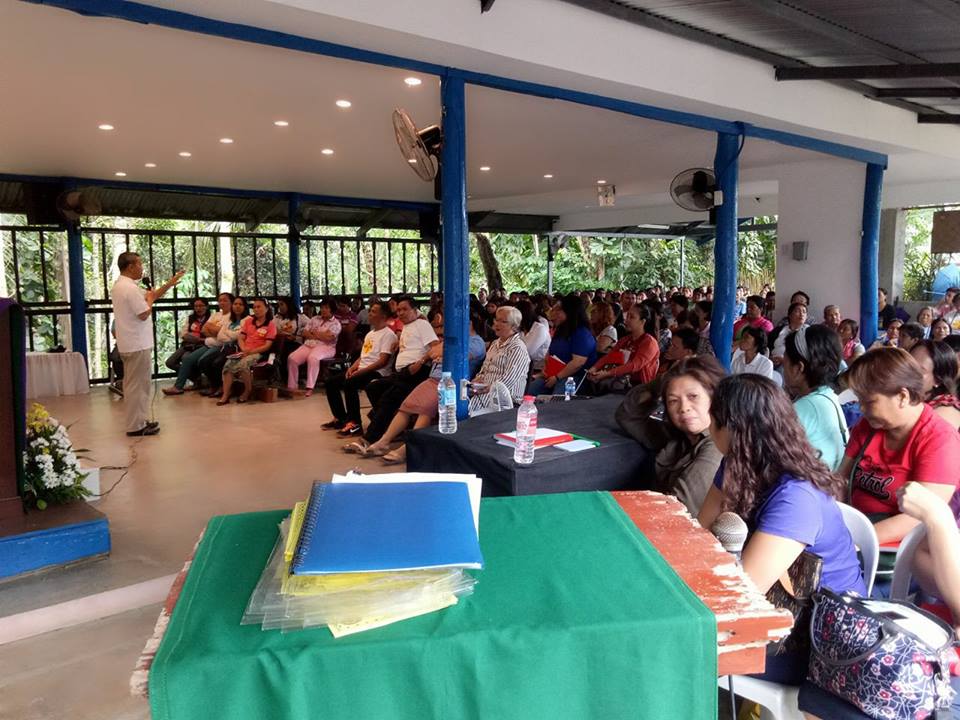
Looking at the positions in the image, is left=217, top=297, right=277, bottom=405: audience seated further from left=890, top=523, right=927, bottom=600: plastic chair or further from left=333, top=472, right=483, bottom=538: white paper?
left=890, top=523, right=927, bottom=600: plastic chair

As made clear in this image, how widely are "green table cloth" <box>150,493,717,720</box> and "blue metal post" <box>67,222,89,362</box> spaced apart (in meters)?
9.01

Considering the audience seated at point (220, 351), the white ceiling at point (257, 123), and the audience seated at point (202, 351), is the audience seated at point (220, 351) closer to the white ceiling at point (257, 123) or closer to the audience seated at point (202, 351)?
the audience seated at point (202, 351)

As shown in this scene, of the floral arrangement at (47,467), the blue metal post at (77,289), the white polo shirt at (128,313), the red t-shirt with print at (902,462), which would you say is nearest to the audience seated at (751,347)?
the red t-shirt with print at (902,462)

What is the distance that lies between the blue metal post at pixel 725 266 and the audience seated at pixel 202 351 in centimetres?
576

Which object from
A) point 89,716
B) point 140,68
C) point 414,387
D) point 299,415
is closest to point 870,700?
point 89,716

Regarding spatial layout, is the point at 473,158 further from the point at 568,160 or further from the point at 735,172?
the point at 735,172

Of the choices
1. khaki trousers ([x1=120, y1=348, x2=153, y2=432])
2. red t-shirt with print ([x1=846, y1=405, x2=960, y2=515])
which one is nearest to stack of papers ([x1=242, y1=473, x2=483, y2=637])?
red t-shirt with print ([x1=846, y1=405, x2=960, y2=515])

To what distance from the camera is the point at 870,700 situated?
1344 millimetres

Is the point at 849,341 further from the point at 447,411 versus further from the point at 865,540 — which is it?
the point at 865,540

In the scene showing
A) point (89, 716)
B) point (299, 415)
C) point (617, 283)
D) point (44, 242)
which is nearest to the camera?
point (89, 716)

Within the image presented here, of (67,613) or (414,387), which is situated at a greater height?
(414,387)

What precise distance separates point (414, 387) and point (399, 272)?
8.21m

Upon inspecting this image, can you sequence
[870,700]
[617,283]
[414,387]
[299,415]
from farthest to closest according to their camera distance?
1. [617,283]
2. [299,415]
3. [414,387]
4. [870,700]

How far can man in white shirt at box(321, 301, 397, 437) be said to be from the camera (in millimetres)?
6207
